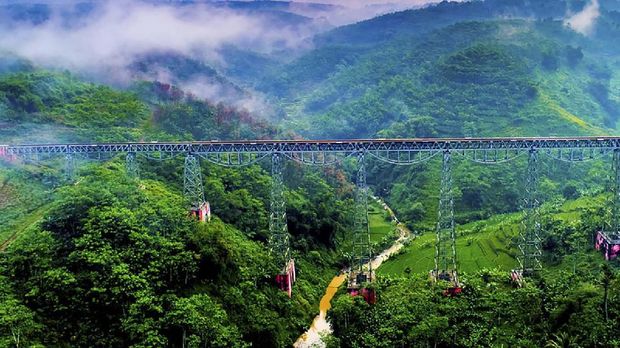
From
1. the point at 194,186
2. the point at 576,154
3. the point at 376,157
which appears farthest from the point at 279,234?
the point at 576,154

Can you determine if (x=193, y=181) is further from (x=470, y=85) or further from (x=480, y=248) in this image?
(x=470, y=85)

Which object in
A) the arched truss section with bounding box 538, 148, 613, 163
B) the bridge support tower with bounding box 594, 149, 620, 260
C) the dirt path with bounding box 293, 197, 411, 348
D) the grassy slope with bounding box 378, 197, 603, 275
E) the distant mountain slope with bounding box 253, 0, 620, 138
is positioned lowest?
the dirt path with bounding box 293, 197, 411, 348

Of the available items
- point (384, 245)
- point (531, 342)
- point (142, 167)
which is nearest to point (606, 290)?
point (531, 342)

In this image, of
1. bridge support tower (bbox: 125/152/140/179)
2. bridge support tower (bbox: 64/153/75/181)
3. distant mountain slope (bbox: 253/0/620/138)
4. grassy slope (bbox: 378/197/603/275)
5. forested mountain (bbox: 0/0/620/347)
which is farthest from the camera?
distant mountain slope (bbox: 253/0/620/138)

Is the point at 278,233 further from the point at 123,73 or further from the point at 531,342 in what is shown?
the point at 123,73

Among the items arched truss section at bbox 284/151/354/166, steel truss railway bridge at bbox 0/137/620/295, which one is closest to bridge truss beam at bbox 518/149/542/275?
steel truss railway bridge at bbox 0/137/620/295

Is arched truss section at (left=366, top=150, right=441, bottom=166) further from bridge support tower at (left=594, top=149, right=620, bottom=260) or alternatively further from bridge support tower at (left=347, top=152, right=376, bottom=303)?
bridge support tower at (left=594, top=149, right=620, bottom=260)
